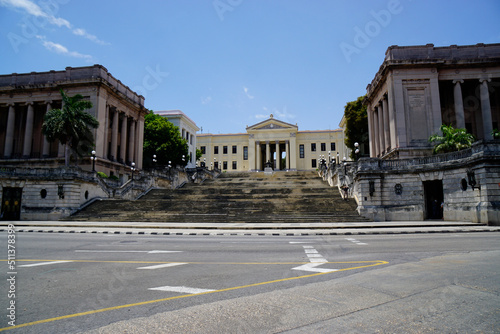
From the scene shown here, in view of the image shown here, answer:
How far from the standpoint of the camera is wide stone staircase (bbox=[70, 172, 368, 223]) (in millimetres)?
24688

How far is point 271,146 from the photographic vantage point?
9881 centimetres

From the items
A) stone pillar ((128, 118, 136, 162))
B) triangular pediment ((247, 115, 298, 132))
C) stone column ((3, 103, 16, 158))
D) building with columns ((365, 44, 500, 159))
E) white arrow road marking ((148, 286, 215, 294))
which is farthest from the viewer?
triangular pediment ((247, 115, 298, 132))

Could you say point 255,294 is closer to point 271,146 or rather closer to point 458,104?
point 458,104

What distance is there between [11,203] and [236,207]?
20615 millimetres

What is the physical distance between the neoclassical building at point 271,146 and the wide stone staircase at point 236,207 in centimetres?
5321

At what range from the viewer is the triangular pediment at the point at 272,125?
90.3m

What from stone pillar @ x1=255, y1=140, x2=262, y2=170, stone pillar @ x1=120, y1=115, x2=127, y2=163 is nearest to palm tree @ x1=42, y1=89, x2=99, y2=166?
stone pillar @ x1=120, y1=115, x2=127, y2=163

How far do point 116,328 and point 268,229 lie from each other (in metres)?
16.6

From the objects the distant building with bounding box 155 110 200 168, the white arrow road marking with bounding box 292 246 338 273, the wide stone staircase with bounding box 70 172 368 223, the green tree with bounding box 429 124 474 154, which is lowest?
the white arrow road marking with bounding box 292 246 338 273

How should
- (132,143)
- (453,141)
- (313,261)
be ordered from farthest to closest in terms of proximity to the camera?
(132,143), (453,141), (313,261)

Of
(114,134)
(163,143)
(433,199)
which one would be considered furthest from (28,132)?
(433,199)

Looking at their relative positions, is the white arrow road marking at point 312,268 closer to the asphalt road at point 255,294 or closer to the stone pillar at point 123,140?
the asphalt road at point 255,294

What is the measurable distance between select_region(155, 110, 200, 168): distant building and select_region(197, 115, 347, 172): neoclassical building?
7048 millimetres

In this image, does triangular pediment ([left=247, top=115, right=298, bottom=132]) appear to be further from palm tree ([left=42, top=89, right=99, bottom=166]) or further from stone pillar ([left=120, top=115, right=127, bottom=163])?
palm tree ([left=42, top=89, right=99, bottom=166])
